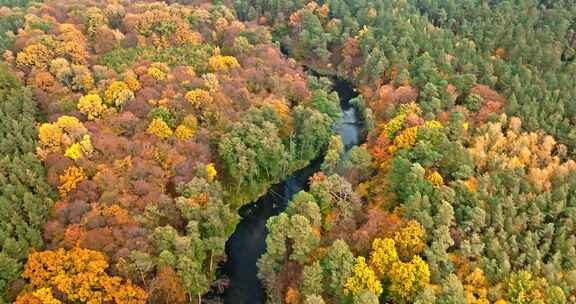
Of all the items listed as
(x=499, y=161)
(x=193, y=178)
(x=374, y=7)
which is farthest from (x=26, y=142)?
(x=374, y=7)

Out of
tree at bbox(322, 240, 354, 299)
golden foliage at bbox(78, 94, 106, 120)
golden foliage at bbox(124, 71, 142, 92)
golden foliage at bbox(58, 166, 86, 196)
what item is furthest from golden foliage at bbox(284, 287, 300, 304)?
golden foliage at bbox(124, 71, 142, 92)

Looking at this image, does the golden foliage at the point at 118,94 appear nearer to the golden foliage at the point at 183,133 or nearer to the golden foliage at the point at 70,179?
the golden foliage at the point at 183,133

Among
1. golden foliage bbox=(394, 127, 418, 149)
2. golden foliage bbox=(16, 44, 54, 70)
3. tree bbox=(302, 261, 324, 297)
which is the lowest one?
tree bbox=(302, 261, 324, 297)

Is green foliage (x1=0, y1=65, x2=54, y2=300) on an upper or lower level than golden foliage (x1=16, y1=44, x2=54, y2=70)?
lower

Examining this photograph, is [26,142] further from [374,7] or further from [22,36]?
[374,7]

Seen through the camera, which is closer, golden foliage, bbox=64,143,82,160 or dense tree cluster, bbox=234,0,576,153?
golden foliage, bbox=64,143,82,160

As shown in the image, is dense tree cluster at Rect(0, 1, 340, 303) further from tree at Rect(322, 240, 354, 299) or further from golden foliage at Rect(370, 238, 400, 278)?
golden foliage at Rect(370, 238, 400, 278)

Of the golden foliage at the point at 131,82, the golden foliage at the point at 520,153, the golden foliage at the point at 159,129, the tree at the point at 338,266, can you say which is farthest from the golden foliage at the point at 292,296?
the golden foliage at the point at 131,82

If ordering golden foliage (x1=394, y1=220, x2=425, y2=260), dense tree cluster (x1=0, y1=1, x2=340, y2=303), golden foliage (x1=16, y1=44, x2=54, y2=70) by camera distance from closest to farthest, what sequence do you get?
1. dense tree cluster (x1=0, y1=1, x2=340, y2=303)
2. golden foliage (x1=394, y1=220, x2=425, y2=260)
3. golden foliage (x1=16, y1=44, x2=54, y2=70)
